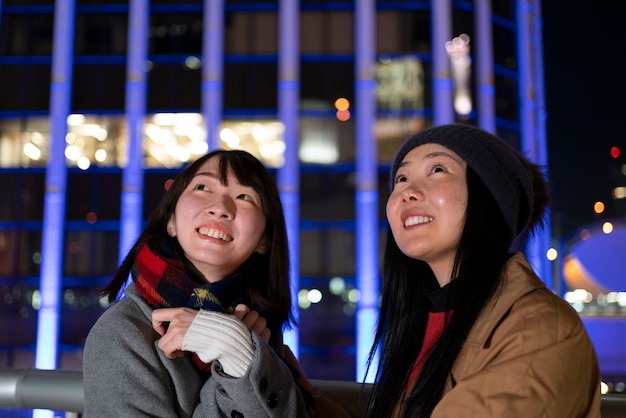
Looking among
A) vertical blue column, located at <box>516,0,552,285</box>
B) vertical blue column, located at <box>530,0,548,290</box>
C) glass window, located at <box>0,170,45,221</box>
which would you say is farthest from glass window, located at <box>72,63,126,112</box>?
vertical blue column, located at <box>530,0,548,290</box>

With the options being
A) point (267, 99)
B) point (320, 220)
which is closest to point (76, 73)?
point (267, 99)

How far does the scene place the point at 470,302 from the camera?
69.7 inches

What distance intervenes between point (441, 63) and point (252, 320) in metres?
14.3

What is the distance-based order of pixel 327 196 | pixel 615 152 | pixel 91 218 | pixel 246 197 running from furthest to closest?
pixel 615 152
pixel 91 218
pixel 327 196
pixel 246 197

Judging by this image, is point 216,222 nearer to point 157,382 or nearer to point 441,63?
point 157,382

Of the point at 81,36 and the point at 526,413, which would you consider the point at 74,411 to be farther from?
the point at 81,36

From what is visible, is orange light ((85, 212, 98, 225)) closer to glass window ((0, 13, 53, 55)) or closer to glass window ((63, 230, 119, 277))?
glass window ((63, 230, 119, 277))

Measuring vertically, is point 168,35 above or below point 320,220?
above

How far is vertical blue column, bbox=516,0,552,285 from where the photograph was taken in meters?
16.2

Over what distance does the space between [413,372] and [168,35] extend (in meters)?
15.4

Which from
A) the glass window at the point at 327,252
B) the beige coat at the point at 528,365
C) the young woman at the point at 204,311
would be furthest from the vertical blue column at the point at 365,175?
the beige coat at the point at 528,365

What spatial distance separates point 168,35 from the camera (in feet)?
52.9

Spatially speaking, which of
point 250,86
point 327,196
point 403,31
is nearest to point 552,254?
point 327,196

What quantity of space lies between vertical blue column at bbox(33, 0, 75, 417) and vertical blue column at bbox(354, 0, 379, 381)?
23.1 feet
